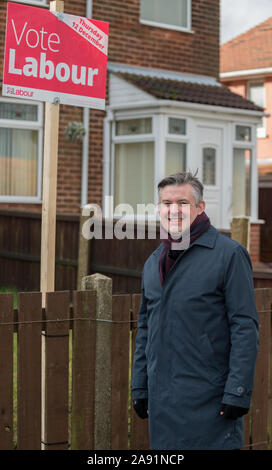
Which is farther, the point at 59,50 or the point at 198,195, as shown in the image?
the point at 59,50

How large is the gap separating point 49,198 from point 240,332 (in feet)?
6.61

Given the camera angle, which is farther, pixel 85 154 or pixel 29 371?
pixel 85 154

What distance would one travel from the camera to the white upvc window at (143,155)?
14.2 meters

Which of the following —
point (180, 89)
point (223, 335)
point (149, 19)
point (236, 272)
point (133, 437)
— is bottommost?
point (133, 437)

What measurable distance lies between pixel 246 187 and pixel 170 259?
496 inches

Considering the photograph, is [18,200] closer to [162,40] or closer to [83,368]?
[162,40]

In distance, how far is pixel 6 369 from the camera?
446cm

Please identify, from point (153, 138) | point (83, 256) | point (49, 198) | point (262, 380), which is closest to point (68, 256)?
point (83, 256)

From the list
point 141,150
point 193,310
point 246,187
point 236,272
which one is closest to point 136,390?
point 193,310

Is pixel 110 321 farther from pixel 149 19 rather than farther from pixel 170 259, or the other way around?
pixel 149 19

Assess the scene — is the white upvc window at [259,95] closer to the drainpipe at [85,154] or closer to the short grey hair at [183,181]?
the drainpipe at [85,154]

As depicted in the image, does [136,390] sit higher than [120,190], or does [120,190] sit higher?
[120,190]

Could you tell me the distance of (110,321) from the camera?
4941 mm
